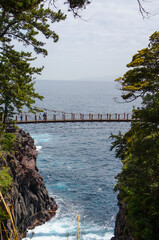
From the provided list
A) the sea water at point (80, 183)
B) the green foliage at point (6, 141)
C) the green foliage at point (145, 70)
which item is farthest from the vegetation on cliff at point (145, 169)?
the green foliage at point (6, 141)

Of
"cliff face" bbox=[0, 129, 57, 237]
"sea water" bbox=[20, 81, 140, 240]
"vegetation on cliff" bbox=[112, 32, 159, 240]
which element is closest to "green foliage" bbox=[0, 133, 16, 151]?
"sea water" bbox=[20, 81, 140, 240]

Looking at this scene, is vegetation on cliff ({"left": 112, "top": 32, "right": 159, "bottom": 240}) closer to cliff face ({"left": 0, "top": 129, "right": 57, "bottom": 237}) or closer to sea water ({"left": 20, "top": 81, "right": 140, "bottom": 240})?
sea water ({"left": 20, "top": 81, "right": 140, "bottom": 240})

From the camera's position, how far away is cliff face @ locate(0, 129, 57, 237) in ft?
84.5

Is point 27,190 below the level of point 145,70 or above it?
below

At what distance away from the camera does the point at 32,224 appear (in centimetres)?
2758

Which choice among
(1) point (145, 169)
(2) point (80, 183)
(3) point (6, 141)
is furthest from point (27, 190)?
(1) point (145, 169)

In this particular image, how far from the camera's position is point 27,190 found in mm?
28641

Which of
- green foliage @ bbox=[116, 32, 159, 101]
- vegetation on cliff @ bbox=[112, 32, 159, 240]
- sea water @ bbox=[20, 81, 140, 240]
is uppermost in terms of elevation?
green foliage @ bbox=[116, 32, 159, 101]

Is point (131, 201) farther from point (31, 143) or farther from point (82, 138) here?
point (82, 138)

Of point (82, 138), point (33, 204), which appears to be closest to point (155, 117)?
point (33, 204)

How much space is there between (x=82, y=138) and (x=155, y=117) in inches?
2302

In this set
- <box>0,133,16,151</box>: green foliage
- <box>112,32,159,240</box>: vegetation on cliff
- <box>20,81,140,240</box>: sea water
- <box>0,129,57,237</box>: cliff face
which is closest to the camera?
<box>112,32,159,240</box>: vegetation on cliff

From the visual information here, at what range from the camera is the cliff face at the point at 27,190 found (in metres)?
25.8

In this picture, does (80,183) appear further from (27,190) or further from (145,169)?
(145,169)
